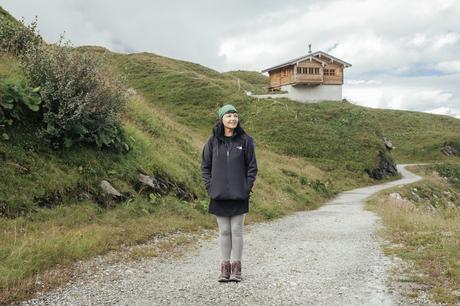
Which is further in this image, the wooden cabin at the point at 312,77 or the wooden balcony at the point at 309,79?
the wooden cabin at the point at 312,77

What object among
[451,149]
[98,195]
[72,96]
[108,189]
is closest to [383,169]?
[451,149]

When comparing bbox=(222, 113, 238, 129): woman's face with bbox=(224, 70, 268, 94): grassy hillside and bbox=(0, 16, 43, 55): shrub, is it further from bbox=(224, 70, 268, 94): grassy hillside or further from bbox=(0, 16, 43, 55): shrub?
bbox=(224, 70, 268, 94): grassy hillside

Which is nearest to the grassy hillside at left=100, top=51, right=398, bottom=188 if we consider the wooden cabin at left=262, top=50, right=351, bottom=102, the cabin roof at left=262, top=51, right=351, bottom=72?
the wooden cabin at left=262, top=50, right=351, bottom=102

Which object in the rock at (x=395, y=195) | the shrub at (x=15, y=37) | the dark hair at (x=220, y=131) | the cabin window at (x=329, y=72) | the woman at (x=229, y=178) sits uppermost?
the cabin window at (x=329, y=72)

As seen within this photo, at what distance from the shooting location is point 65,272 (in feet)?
23.6

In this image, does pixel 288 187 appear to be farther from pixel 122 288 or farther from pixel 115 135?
pixel 122 288

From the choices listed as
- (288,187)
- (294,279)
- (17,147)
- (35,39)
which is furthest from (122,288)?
(288,187)

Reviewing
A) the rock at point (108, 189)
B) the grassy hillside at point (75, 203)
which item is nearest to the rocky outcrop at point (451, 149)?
the grassy hillside at point (75, 203)

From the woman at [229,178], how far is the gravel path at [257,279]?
1.86 feet

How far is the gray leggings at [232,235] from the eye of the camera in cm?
719

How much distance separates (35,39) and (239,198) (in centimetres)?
1227

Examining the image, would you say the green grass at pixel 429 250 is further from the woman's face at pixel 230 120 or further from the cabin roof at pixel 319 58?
the cabin roof at pixel 319 58

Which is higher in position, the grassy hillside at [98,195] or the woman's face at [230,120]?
the woman's face at [230,120]

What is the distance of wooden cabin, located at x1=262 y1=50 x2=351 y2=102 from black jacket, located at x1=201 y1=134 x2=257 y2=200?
61.7m
